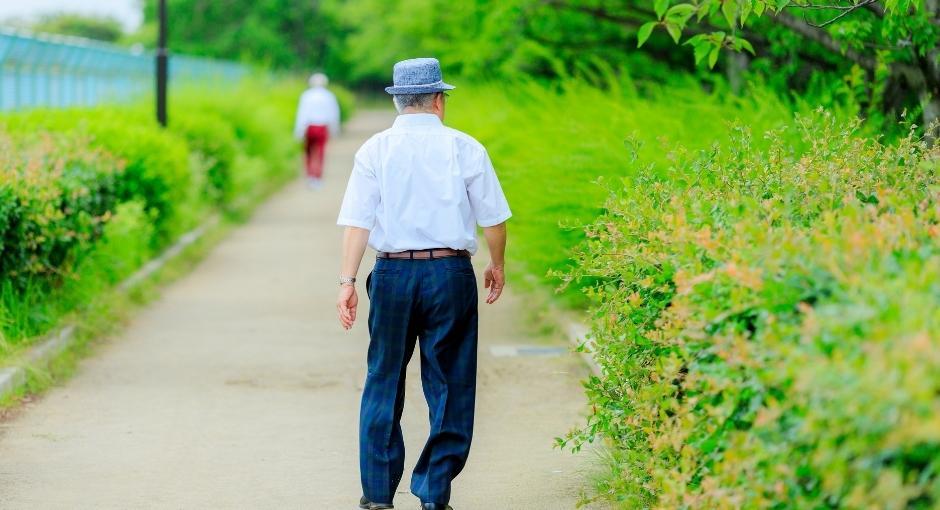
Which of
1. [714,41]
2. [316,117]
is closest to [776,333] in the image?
[714,41]

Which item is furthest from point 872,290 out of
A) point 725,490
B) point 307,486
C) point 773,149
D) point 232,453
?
point 232,453

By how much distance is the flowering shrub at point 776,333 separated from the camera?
123 inches

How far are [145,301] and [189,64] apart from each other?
83.4 ft

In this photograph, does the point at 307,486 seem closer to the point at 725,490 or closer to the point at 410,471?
the point at 410,471

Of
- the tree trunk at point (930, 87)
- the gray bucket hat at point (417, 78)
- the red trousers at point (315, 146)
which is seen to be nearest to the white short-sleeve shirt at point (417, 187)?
the gray bucket hat at point (417, 78)

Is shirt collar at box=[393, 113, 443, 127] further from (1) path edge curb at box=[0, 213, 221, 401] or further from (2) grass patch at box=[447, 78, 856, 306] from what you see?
(1) path edge curb at box=[0, 213, 221, 401]

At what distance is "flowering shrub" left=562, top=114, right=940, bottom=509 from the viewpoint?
3119mm

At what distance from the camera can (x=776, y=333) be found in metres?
3.74

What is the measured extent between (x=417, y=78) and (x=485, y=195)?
525mm

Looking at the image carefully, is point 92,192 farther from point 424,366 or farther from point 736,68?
point 736,68

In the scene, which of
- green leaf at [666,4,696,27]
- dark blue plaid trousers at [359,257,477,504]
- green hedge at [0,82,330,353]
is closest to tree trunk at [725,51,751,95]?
green hedge at [0,82,330,353]

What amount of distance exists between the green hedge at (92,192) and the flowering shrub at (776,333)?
167 inches

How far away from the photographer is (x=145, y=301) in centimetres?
1185

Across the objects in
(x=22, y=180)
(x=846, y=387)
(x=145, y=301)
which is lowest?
(x=145, y=301)
